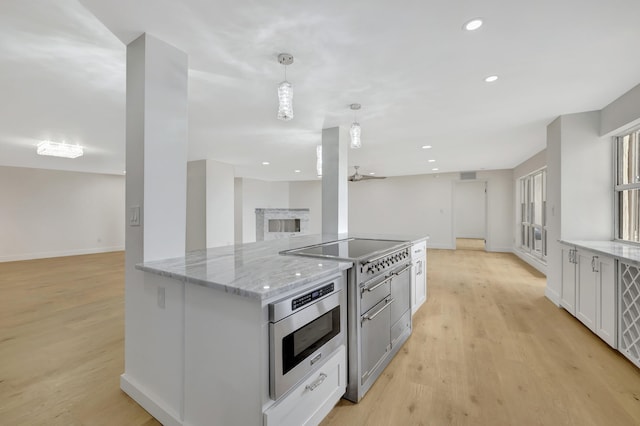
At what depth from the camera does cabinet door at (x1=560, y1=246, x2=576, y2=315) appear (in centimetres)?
304

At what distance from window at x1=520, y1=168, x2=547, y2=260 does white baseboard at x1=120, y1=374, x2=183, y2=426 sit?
6231 millimetres

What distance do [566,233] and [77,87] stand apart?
536 cm

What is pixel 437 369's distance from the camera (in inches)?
84.4

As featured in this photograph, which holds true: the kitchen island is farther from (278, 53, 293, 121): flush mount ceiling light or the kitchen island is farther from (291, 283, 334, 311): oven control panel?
(278, 53, 293, 121): flush mount ceiling light

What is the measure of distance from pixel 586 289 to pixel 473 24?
2.82 meters

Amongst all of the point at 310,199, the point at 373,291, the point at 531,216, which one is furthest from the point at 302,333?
the point at 310,199

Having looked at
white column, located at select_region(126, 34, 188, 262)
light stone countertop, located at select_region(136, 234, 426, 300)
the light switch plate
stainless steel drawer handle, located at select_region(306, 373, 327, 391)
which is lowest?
stainless steel drawer handle, located at select_region(306, 373, 327, 391)

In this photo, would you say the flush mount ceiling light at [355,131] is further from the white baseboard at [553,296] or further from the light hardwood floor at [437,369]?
the white baseboard at [553,296]

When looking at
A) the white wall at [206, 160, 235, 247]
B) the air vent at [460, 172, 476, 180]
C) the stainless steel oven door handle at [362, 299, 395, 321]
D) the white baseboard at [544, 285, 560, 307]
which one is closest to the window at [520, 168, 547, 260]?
the air vent at [460, 172, 476, 180]

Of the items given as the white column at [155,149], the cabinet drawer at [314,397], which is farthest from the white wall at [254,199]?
the cabinet drawer at [314,397]

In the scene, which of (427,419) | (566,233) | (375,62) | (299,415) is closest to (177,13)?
(375,62)

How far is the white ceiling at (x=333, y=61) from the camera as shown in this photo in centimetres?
155

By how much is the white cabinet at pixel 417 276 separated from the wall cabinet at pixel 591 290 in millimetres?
1538

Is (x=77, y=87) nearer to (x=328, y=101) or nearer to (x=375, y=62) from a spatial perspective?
(x=328, y=101)
